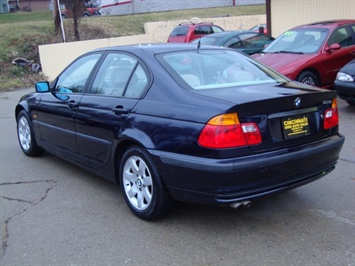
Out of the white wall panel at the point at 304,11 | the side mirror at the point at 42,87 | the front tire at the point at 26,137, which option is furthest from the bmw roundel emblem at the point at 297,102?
the white wall panel at the point at 304,11

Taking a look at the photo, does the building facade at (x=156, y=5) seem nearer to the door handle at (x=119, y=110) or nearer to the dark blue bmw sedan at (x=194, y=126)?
the dark blue bmw sedan at (x=194, y=126)

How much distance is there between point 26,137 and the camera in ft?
21.1

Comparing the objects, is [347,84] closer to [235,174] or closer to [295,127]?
[295,127]

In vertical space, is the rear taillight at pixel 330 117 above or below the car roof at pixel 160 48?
below

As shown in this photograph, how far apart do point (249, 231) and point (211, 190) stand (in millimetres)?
629

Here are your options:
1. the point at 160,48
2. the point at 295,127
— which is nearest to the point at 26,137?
the point at 160,48

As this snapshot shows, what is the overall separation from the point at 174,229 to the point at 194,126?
3.25 ft

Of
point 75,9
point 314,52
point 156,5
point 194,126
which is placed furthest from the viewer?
point 156,5

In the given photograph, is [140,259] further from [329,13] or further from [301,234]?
[329,13]

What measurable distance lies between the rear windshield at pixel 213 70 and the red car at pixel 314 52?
4.57 m

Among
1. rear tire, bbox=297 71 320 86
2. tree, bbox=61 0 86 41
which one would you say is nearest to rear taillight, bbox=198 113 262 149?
rear tire, bbox=297 71 320 86

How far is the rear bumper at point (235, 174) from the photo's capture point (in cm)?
339

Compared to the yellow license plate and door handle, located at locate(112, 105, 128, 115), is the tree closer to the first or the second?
door handle, located at locate(112, 105, 128, 115)

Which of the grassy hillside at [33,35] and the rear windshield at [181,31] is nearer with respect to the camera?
the grassy hillside at [33,35]
